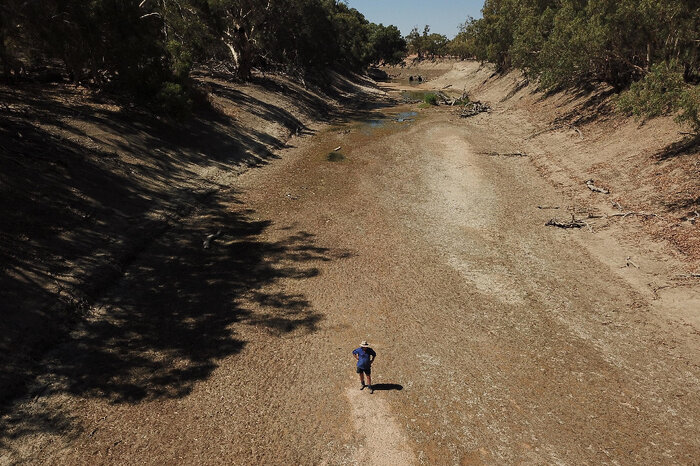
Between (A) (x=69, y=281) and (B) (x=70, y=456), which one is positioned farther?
(A) (x=69, y=281)

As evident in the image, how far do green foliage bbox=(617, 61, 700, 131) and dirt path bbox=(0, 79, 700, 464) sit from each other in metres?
6.85

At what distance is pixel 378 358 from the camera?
1230cm

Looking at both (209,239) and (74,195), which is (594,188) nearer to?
(209,239)

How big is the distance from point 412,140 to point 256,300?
1191 inches

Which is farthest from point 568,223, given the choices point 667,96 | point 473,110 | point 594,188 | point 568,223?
point 473,110

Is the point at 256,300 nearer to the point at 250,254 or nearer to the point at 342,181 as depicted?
the point at 250,254

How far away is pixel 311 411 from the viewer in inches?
412

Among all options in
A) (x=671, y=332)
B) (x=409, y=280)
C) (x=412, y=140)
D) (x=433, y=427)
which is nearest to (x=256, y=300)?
(x=409, y=280)

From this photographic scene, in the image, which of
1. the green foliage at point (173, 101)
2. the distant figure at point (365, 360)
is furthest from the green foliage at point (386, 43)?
the distant figure at point (365, 360)

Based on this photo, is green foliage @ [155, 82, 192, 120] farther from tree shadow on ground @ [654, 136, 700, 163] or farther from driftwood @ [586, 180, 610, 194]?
tree shadow on ground @ [654, 136, 700, 163]

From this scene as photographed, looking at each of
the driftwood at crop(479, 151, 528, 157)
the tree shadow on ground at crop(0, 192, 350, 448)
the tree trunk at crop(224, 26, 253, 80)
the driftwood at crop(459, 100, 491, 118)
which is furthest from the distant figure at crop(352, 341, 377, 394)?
the driftwood at crop(459, 100, 491, 118)

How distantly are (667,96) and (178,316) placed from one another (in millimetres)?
25074

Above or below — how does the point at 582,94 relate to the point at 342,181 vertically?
above

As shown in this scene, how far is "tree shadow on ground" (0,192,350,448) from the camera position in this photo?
1087 centimetres
